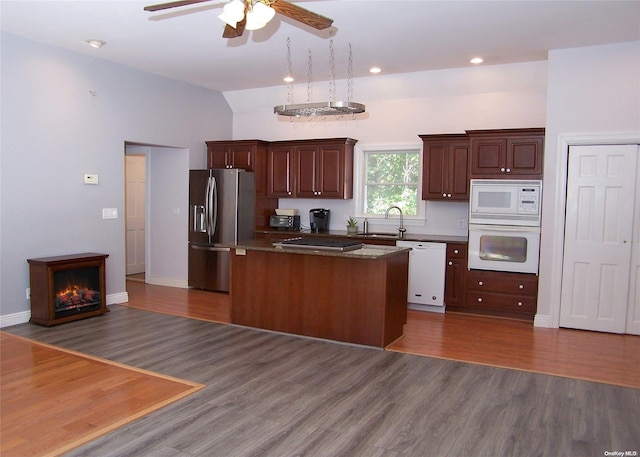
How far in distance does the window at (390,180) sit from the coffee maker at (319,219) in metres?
0.57

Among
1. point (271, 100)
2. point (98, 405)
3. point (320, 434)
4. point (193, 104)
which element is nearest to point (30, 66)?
point (193, 104)

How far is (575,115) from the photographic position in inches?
207

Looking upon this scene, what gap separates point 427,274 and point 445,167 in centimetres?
138

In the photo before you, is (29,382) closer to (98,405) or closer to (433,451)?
(98,405)

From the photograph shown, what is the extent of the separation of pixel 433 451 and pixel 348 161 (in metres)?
4.83

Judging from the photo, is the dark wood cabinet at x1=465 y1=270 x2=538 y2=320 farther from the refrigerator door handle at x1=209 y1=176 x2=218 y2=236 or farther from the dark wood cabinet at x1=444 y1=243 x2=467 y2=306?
the refrigerator door handle at x1=209 y1=176 x2=218 y2=236

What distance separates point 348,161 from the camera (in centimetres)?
705

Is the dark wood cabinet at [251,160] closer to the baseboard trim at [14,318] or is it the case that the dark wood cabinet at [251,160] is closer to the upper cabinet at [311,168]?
the upper cabinet at [311,168]

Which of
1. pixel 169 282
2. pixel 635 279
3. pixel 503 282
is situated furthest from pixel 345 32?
pixel 169 282

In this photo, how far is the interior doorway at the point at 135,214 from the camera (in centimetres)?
845

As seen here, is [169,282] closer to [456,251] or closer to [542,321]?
[456,251]

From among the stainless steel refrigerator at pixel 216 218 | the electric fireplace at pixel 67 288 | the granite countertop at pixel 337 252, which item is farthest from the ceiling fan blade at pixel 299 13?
the stainless steel refrigerator at pixel 216 218

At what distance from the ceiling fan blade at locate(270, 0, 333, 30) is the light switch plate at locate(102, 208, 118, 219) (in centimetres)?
395

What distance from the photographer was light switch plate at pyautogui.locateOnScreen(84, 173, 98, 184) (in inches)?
230
